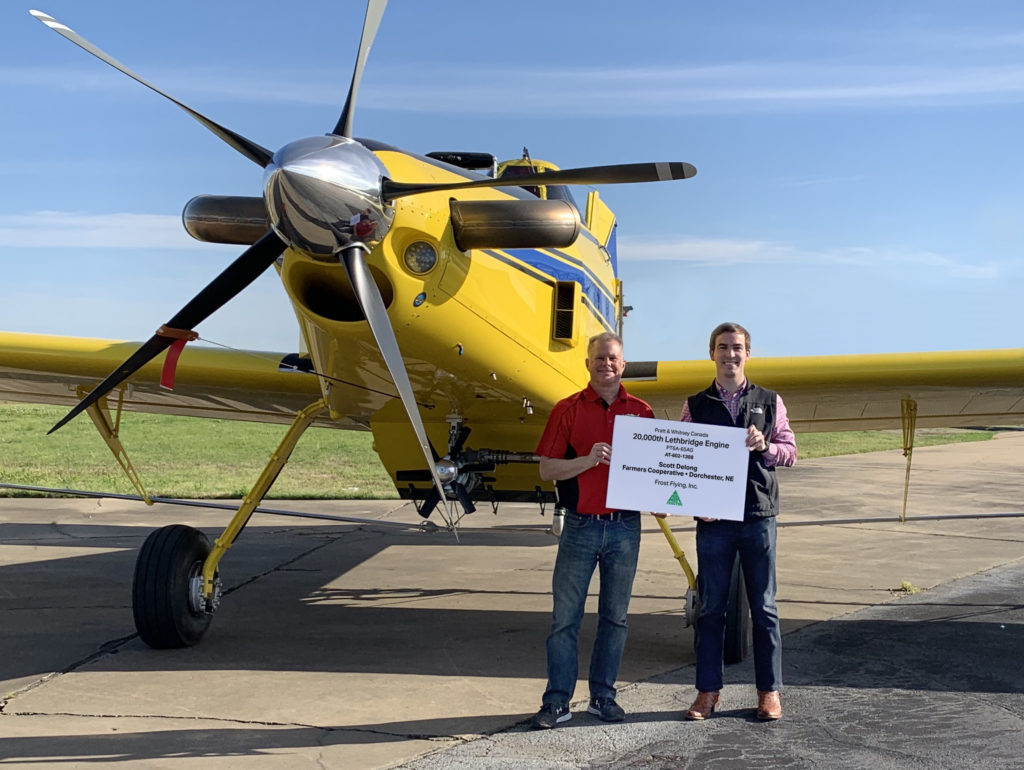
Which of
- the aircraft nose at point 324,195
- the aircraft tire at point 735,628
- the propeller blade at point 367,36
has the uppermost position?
the propeller blade at point 367,36

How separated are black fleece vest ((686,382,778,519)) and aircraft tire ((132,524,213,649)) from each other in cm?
330

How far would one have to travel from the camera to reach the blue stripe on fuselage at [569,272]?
5.93 m

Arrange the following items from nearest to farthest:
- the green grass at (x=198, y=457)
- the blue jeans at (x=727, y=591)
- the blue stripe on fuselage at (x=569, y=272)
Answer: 1. the blue jeans at (x=727, y=591)
2. the blue stripe on fuselage at (x=569, y=272)
3. the green grass at (x=198, y=457)

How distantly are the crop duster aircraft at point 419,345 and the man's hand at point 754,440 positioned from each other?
4.12 ft

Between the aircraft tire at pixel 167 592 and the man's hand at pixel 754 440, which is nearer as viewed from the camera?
the man's hand at pixel 754 440

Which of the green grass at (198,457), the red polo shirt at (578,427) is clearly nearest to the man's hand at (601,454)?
the red polo shirt at (578,427)

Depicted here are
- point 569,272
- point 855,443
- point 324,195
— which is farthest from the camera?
point 855,443

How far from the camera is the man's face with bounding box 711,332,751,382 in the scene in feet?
14.9

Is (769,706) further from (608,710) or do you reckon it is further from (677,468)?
(677,468)

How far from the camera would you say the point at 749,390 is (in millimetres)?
4590

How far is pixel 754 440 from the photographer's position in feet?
14.3

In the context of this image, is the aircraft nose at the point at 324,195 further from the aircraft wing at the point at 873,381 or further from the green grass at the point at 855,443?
the green grass at the point at 855,443

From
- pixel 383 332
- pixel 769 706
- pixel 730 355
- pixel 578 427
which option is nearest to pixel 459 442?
pixel 383 332

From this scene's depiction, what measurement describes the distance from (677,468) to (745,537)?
1.41 feet
